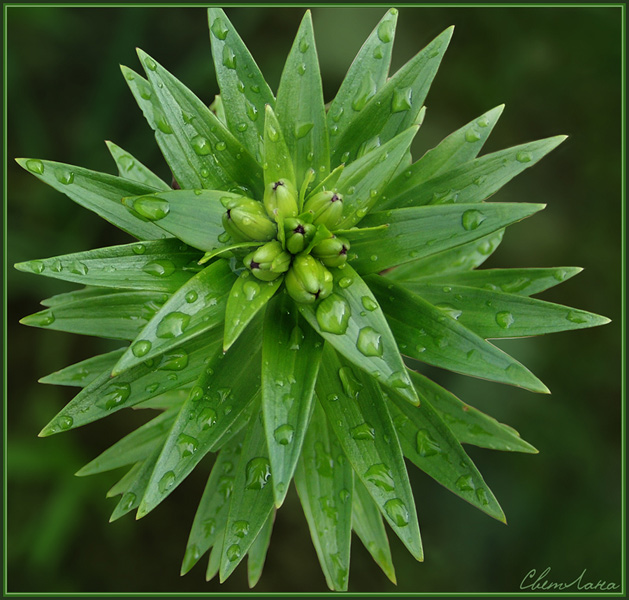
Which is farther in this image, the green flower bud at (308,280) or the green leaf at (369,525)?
the green leaf at (369,525)

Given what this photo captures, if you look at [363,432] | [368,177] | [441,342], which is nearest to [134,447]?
[363,432]

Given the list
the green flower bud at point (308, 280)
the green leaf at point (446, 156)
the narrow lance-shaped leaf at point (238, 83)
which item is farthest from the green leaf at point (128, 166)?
the green leaf at point (446, 156)

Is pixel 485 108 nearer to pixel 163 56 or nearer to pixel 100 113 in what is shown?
pixel 163 56

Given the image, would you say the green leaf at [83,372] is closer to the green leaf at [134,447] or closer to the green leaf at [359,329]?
the green leaf at [134,447]

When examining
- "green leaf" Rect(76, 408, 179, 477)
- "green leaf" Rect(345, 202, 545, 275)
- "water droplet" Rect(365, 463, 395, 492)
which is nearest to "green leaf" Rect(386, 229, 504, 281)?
"green leaf" Rect(345, 202, 545, 275)

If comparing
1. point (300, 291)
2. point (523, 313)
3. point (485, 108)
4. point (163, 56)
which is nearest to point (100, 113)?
point (163, 56)
